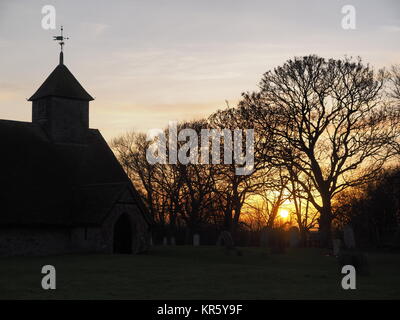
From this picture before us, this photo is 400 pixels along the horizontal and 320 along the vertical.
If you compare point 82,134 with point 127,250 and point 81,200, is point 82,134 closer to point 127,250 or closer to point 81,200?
point 81,200

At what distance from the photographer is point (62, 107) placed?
1766 inches

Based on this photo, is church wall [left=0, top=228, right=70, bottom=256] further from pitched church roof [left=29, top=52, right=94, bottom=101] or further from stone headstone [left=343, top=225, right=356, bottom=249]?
stone headstone [left=343, top=225, right=356, bottom=249]

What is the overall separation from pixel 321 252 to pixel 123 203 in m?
13.2

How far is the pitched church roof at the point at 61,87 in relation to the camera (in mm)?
44625

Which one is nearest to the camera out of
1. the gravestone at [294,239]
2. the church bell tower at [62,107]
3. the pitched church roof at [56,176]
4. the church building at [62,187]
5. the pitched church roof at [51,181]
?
the church building at [62,187]

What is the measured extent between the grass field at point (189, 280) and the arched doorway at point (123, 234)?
528cm

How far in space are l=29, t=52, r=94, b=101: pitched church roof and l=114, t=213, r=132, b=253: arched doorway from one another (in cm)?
987

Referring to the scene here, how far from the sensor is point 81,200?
41188 mm

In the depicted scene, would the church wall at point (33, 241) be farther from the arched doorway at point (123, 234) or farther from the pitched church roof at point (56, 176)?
the arched doorway at point (123, 234)

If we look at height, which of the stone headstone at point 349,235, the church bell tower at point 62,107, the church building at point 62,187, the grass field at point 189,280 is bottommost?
the grass field at point 189,280

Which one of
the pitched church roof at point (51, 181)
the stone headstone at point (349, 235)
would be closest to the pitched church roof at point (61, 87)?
the pitched church roof at point (51, 181)

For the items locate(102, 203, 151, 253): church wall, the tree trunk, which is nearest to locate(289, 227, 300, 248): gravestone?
the tree trunk

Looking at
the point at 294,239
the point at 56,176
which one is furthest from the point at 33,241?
the point at 294,239

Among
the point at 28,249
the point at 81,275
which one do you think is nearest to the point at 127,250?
the point at 28,249
